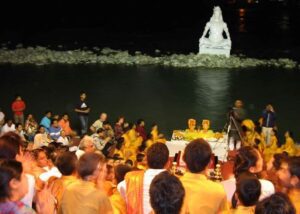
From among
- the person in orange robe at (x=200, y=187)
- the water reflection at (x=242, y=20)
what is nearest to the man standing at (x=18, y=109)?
the person in orange robe at (x=200, y=187)

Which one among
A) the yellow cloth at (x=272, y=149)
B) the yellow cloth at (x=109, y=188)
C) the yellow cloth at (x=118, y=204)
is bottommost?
the yellow cloth at (x=272, y=149)

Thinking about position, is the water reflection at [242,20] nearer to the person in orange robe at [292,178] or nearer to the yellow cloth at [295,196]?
the person in orange robe at [292,178]

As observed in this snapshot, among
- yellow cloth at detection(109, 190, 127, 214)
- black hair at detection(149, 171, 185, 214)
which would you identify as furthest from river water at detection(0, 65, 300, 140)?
black hair at detection(149, 171, 185, 214)

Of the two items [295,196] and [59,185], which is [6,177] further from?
[295,196]

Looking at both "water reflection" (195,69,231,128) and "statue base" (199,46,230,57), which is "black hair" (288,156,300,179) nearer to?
"water reflection" (195,69,231,128)

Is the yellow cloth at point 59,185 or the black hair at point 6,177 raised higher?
the black hair at point 6,177

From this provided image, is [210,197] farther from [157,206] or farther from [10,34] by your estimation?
[10,34]

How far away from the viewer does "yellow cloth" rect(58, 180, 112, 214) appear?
4113 millimetres

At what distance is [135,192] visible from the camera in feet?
14.6

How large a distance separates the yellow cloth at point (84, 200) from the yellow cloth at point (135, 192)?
13.5 inches

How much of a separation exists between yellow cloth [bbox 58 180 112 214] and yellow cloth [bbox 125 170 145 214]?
34cm

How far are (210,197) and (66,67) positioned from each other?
55.9ft

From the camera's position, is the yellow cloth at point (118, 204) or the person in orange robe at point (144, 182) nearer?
the person in orange robe at point (144, 182)

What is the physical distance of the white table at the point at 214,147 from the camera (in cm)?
1062
